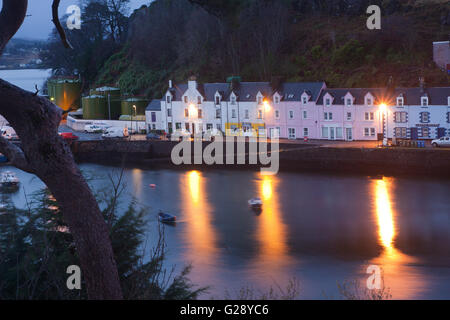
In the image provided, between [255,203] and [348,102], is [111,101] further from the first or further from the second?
[255,203]

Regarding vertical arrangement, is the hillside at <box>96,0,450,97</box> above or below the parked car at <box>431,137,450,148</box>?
above

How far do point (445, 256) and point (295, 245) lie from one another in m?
2.06

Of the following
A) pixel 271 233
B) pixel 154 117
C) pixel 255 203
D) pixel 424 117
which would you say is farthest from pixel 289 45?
pixel 271 233

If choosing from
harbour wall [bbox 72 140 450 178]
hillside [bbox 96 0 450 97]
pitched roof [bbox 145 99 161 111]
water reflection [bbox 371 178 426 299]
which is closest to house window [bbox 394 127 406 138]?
harbour wall [bbox 72 140 450 178]

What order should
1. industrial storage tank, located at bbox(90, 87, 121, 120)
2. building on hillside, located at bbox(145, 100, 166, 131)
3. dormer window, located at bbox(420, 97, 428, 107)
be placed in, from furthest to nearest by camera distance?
industrial storage tank, located at bbox(90, 87, 121, 120) < building on hillside, located at bbox(145, 100, 166, 131) < dormer window, located at bbox(420, 97, 428, 107)

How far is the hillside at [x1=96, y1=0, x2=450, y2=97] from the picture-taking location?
1981cm

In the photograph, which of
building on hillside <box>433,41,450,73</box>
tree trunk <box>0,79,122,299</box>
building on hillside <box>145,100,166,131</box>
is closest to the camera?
tree trunk <box>0,79,122,299</box>

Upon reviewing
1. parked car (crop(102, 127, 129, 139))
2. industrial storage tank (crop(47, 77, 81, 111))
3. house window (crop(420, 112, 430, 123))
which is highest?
industrial storage tank (crop(47, 77, 81, 111))

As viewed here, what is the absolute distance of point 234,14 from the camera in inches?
89.5

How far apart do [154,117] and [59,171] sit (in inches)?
719

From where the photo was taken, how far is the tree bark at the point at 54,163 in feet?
4.73

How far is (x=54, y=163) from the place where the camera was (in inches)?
58.4

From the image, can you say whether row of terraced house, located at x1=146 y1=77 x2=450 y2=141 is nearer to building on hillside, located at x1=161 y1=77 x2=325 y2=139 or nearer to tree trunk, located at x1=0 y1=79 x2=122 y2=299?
building on hillside, located at x1=161 y1=77 x2=325 y2=139

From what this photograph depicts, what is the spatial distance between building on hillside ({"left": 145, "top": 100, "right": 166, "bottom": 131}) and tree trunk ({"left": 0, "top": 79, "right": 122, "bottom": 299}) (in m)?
17.8
